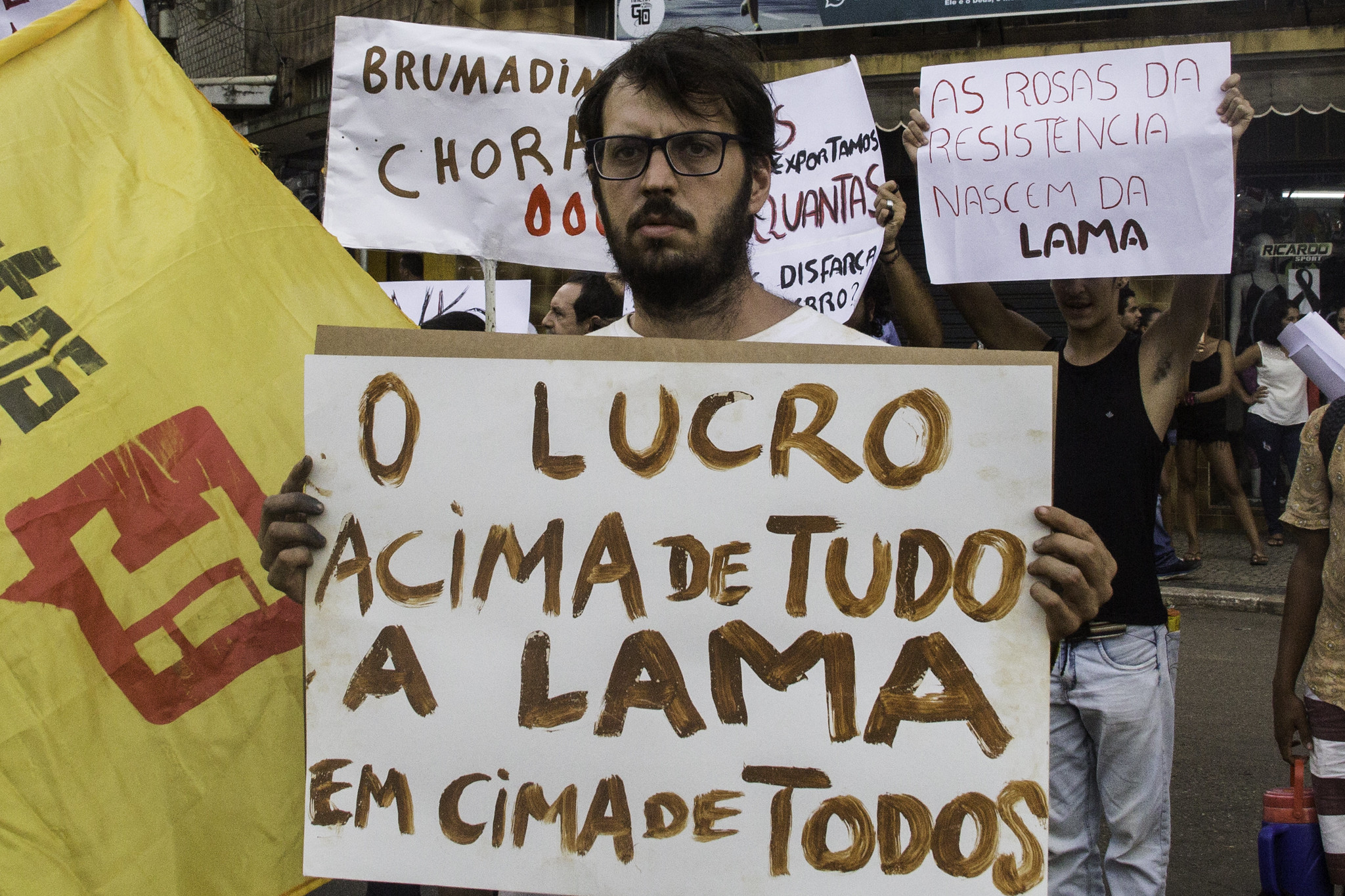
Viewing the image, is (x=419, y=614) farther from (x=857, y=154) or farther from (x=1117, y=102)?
(x=857, y=154)

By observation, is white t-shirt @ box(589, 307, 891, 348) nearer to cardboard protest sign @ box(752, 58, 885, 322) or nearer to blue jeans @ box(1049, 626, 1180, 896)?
blue jeans @ box(1049, 626, 1180, 896)

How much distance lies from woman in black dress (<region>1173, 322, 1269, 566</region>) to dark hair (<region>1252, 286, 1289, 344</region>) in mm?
480

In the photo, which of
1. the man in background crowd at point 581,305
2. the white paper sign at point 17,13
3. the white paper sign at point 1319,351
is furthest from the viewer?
the man in background crowd at point 581,305

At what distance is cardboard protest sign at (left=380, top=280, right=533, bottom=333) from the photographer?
5.04m

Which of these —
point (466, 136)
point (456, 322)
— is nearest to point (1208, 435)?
point (456, 322)

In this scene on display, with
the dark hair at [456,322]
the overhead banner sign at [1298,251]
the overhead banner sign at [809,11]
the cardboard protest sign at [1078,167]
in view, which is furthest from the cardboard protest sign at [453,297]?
the overhead banner sign at [1298,251]

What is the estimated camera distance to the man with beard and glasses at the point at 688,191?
1.69 metres

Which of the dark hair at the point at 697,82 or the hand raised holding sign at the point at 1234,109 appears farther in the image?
the hand raised holding sign at the point at 1234,109

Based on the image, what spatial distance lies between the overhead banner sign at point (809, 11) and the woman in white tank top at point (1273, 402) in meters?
2.48

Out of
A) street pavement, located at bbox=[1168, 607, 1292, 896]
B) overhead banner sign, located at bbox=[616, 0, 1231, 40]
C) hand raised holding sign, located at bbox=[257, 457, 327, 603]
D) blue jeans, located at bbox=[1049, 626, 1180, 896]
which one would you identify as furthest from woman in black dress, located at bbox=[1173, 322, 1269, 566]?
hand raised holding sign, located at bbox=[257, 457, 327, 603]

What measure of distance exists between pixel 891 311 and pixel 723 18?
2.82 meters

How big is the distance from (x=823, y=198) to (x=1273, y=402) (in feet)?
19.2

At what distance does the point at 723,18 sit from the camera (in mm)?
9242

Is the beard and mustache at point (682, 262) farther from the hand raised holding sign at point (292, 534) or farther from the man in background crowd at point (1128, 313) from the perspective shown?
the man in background crowd at point (1128, 313)
